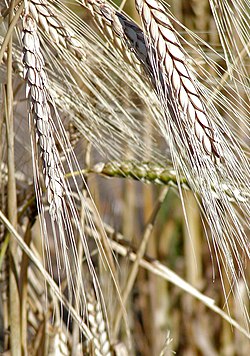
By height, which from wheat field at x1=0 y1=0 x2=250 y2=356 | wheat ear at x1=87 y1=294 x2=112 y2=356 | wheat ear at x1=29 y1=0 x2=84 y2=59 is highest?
wheat ear at x1=29 y1=0 x2=84 y2=59

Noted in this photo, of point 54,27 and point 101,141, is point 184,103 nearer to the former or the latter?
point 54,27

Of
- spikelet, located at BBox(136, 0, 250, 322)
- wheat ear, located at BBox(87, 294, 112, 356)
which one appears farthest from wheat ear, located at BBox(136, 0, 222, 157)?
wheat ear, located at BBox(87, 294, 112, 356)

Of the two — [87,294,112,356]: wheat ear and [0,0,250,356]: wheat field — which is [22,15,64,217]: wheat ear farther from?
[87,294,112,356]: wheat ear

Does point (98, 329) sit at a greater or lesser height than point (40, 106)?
lesser

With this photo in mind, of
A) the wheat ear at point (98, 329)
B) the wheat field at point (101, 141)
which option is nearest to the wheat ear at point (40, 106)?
the wheat field at point (101, 141)

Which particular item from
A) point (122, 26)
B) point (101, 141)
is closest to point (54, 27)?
point (122, 26)

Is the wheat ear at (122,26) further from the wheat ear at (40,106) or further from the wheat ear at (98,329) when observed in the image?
the wheat ear at (98,329)

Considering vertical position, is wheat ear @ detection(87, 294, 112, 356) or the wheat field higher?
the wheat field
